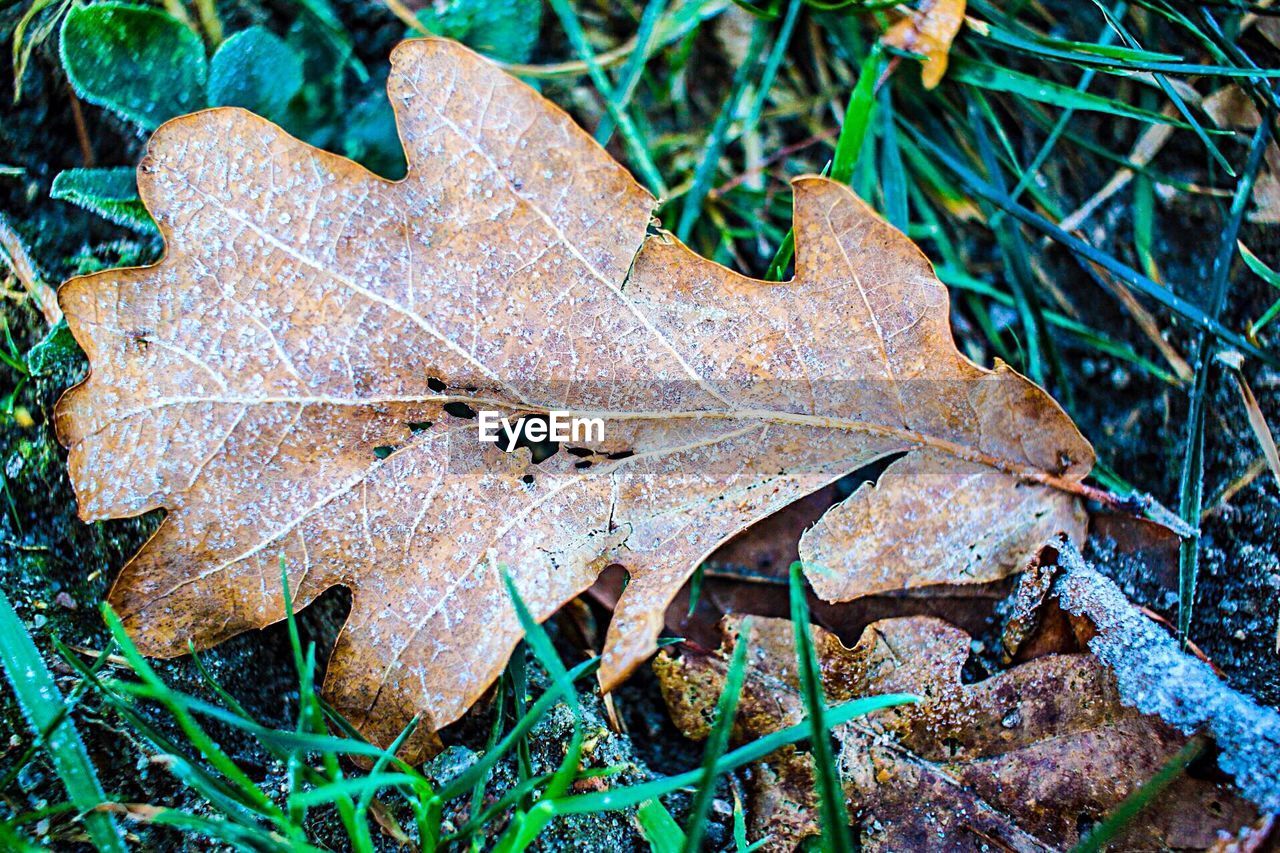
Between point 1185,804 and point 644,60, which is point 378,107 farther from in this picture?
point 1185,804

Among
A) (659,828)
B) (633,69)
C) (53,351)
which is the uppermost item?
(633,69)

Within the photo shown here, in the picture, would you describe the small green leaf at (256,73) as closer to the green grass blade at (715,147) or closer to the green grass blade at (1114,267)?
the green grass blade at (715,147)

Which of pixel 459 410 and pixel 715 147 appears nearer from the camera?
pixel 459 410

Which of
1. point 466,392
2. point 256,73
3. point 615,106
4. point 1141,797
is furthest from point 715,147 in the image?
point 1141,797

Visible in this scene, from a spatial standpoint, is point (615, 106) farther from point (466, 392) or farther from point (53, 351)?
point (53, 351)

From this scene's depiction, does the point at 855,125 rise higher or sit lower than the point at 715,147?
higher

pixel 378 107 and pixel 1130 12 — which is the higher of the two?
pixel 1130 12

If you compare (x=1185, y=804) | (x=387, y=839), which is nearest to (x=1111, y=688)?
(x=1185, y=804)
